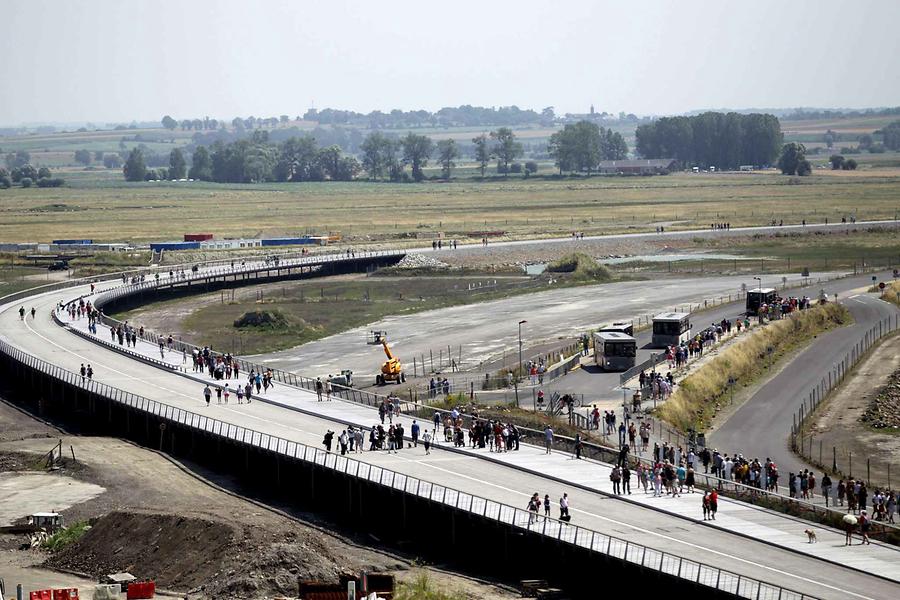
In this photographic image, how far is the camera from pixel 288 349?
87.1 metres

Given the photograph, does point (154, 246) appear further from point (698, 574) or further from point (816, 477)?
point (698, 574)

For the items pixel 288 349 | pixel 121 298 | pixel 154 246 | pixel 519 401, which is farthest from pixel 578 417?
pixel 154 246

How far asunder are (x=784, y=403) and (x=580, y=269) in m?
52.4

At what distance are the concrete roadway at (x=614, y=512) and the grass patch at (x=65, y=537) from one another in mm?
9942

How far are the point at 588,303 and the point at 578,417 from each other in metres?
45.5

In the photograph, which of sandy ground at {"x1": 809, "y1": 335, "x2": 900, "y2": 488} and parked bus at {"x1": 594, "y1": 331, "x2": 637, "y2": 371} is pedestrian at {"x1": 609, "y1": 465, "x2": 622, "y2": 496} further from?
parked bus at {"x1": 594, "y1": 331, "x2": 637, "y2": 371}

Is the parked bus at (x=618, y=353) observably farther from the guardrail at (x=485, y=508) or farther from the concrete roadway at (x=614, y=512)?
the guardrail at (x=485, y=508)

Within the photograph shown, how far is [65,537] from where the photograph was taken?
47500 millimetres

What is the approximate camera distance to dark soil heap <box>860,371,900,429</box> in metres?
63.4

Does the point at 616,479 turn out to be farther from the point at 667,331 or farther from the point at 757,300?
the point at 757,300

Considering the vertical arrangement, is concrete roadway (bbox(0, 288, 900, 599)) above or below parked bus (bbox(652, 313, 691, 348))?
above

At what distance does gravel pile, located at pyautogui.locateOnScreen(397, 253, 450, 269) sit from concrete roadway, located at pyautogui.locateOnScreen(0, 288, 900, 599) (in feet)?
195

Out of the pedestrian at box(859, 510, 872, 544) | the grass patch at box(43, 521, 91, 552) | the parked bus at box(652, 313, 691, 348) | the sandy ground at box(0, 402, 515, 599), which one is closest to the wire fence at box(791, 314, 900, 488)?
the parked bus at box(652, 313, 691, 348)

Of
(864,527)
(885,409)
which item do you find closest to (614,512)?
(864,527)
